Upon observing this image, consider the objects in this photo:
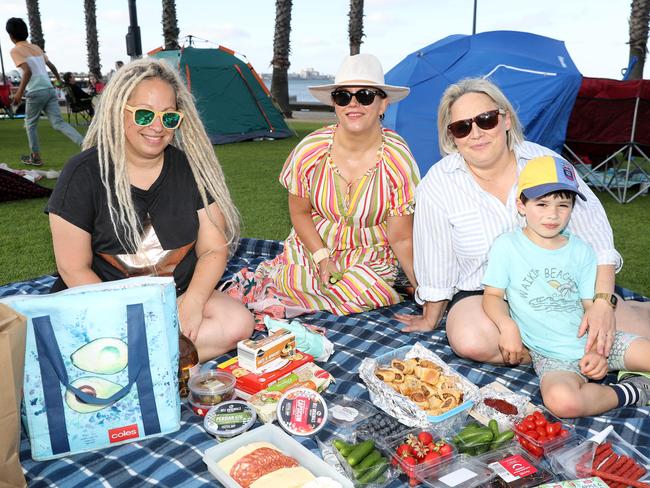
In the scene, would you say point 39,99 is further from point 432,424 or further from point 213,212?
point 432,424

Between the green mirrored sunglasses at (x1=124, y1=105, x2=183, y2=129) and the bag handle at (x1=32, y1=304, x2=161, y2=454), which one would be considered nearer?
the bag handle at (x1=32, y1=304, x2=161, y2=454)

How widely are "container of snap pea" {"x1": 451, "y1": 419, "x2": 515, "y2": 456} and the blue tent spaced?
484cm

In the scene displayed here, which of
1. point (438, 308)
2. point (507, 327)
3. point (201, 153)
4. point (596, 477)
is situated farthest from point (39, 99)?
point (596, 477)

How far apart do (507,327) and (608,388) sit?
1.56 feet

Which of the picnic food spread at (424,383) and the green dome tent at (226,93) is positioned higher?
the green dome tent at (226,93)

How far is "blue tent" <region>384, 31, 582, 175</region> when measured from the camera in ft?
20.8

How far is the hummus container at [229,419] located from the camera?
7.14 ft

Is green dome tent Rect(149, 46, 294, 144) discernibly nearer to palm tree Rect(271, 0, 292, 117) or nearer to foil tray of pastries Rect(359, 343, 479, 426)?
palm tree Rect(271, 0, 292, 117)

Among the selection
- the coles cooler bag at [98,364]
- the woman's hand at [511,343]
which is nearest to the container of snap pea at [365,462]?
the coles cooler bag at [98,364]

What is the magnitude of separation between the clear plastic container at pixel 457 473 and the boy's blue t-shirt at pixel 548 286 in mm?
830

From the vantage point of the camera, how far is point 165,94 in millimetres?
2650

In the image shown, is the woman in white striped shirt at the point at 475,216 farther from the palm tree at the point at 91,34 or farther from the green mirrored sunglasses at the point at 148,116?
the palm tree at the point at 91,34

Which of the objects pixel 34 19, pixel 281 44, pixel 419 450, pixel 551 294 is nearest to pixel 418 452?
pixel 419 450

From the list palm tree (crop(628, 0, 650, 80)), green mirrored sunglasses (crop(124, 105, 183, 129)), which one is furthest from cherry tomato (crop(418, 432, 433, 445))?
palm tree (crop(628, 0, 650, 80))
